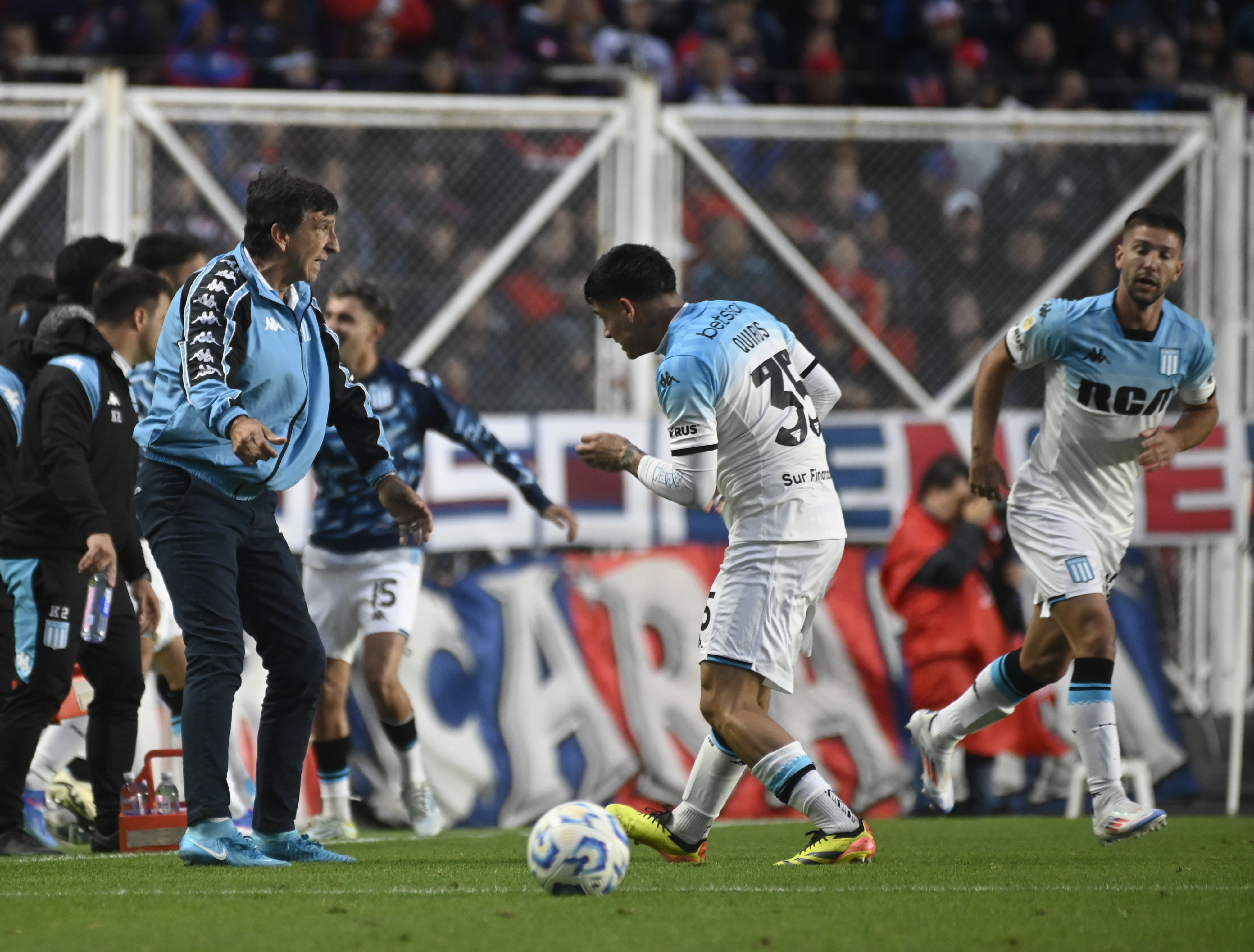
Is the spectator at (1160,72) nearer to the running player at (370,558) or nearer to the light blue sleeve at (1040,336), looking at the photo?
the light blue sleeve at (1040,336)

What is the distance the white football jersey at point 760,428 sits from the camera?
5.98 metres

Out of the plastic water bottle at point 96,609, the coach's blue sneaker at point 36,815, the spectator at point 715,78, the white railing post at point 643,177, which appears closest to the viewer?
the plastic water bottle at point 96,609

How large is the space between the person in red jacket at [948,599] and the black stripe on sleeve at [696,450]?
4721 millimetres

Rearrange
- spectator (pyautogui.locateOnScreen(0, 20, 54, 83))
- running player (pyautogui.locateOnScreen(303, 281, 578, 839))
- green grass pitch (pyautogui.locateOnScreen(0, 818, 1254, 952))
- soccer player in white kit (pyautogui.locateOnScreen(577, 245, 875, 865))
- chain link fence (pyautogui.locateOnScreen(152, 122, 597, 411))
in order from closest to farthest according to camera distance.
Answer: green grass pitch (pyautogui.locateOnScreen(0, 818, 1254, 952)) < soccer player in white kit (pyautogui.locateOnScreen(577, 245, 875, 865)) < running player (pyautogui.locateOnScreen(303, 281, 578, 839)) < chain link fence (pyautogui.locateOnScreen(152, 122, 597, 411)) < spectator (pyautogui.locateOnScreen(0, 20, 54, 83))

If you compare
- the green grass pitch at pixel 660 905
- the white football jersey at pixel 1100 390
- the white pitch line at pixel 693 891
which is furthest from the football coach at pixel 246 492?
the white football jersey at pixel 1100 390

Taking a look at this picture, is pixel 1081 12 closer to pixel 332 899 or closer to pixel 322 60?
pixel 322 60

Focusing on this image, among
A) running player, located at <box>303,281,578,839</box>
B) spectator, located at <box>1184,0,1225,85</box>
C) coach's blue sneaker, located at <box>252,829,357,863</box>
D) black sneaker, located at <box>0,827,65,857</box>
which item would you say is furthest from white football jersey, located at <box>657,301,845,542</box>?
spectator, located at <box>1184,0,1225,85</box>

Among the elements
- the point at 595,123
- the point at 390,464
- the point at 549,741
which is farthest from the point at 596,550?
the point at 390,464

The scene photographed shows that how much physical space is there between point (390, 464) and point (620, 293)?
1064 mm

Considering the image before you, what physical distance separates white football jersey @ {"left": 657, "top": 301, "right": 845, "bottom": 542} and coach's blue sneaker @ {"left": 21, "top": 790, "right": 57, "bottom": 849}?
3649 mm

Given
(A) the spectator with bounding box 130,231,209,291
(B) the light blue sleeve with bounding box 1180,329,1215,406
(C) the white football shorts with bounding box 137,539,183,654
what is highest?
(A) the spectator with bounding box 130,231,209,291

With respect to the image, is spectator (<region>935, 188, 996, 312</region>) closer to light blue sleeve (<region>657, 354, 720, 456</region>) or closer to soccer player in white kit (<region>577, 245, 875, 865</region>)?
soccer player in white kit (<region>577, 245, 875, 865</region>)

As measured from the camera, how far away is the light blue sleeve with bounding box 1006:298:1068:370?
7.11m

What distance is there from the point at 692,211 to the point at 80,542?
18.1 feet
